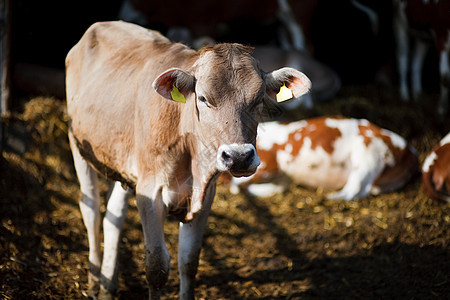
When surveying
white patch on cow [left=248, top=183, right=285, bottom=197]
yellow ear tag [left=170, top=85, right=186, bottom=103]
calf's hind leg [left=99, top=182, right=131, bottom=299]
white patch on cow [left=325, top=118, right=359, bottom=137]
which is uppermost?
yellow ear tag [left=170, top=85, right=186, bottom=103]

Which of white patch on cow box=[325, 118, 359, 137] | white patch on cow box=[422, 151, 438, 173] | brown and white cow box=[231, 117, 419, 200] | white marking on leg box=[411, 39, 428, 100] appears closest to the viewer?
white patch on cow box=[422, 151, 438, 173]

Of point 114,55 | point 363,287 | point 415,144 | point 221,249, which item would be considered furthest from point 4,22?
point 415,144

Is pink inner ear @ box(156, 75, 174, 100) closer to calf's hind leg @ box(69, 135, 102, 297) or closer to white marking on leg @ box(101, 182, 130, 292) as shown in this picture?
white marking on leg @ box(101, 182, 130, 292)

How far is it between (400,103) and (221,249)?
430 cm

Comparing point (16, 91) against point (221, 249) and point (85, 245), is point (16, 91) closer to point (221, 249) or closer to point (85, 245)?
point (85, 245)

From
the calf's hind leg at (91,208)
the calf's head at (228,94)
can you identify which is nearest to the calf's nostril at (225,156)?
the calf's head at (228,94)

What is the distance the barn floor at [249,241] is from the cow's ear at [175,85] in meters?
1.82

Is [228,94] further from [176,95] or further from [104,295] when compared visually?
[104,295]

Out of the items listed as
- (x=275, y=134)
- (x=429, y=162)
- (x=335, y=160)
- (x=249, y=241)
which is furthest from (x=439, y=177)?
(x=249, y=241)

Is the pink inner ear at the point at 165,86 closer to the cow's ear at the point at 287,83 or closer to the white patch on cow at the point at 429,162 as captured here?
the cow's ear at the point at 287,83

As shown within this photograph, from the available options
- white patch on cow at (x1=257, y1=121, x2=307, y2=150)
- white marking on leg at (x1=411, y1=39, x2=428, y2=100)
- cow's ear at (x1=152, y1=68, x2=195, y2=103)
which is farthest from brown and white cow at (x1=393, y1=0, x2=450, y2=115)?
cow's ear at (x1=152, y1=68, x2=195, y2=103)

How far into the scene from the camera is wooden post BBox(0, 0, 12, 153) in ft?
18.3

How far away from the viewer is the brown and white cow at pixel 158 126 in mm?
2945

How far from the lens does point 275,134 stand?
6.37 metres
